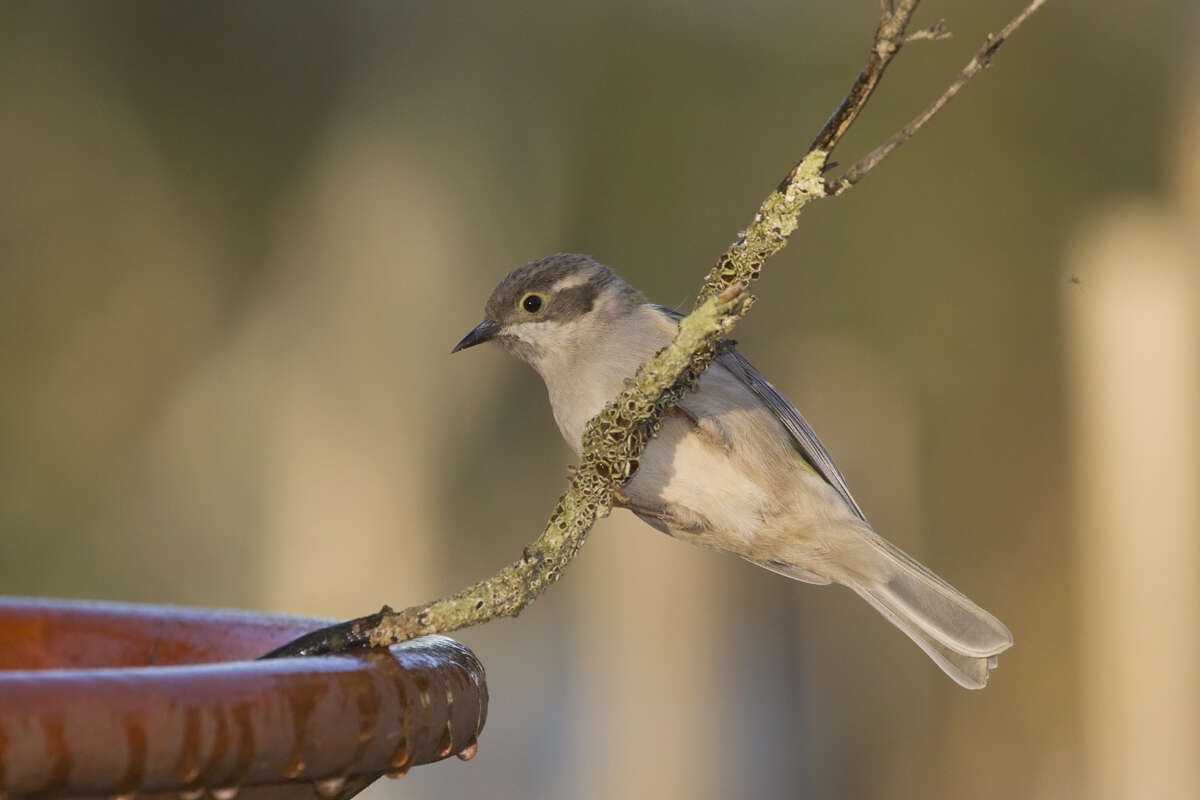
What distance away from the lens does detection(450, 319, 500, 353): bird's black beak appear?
10.7ft

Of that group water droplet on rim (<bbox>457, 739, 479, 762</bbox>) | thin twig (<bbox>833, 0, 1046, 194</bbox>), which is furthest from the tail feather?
thin twig (<bbox>833, 0, 1046, 194</bbox>)

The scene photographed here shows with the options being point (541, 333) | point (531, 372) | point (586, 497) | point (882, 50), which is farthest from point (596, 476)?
point (531, 372)

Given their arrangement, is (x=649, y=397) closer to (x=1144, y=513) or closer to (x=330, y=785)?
(x=330, y=785)

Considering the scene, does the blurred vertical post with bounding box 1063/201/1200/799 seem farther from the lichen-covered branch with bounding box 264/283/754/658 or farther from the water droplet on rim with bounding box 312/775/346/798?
the water droplet on rim with bounding box 312/775/346/798

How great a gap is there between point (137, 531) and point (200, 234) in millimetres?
1497

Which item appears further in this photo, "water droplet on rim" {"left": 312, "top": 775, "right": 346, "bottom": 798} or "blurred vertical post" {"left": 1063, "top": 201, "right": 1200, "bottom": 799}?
"blurred vertical post" {"left": 1063, "top": 201, "right": 1200, "bottom": 799}

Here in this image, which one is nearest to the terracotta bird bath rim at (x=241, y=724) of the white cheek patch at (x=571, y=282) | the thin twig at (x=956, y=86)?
the thin twig at (x=956, y=86)

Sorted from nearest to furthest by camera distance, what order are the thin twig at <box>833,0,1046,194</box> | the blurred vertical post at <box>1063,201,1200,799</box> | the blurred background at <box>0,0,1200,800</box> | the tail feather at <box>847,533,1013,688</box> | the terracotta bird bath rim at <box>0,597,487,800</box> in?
1. the terracotta bird bath rim at <box>0,597,487,800</box>
2. the thin twig at <box>833,0,1046,194</box>
3. the tail feather at <box>847,533,1013,688</box>
4. the blurred vertical post at <box>1063,201,1200,799</box>
5. the blurred background at <box>0,0,1200,800</box>

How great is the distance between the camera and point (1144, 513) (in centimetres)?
498

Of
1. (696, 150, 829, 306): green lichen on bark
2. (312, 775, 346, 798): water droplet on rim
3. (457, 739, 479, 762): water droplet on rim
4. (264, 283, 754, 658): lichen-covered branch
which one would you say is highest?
(696, 150, 829, 306): green lichen on bark

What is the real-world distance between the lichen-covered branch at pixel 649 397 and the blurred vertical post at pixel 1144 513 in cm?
361

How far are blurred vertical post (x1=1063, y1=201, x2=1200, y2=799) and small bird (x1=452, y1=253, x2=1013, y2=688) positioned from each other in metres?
2.15

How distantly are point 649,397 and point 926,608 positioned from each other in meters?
1.60

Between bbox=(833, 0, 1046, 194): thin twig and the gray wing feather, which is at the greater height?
the gray wing feather
